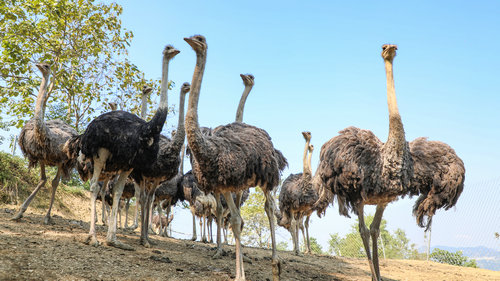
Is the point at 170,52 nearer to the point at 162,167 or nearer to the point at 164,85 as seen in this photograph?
the point at 164,85

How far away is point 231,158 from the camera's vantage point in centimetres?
533

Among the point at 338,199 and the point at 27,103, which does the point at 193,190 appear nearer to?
the point at 27,103

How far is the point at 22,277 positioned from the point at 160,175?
3645 millimetres

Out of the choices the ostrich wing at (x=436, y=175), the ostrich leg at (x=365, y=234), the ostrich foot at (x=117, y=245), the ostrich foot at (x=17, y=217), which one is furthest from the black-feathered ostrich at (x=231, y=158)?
the ostrich foot at (x=17, y=217)

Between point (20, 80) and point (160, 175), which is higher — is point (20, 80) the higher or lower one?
the higher one

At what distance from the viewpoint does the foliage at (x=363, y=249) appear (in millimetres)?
28767

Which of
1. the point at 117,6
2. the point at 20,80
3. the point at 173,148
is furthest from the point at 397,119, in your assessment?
the point at 117,6

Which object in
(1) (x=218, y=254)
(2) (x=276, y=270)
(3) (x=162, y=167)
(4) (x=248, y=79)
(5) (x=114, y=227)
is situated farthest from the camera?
(4) (x=248, y=79)

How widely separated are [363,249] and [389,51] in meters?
27.1

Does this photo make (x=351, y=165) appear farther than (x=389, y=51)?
No

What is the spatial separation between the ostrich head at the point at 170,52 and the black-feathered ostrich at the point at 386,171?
10.9 feet

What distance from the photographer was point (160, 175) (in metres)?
7.41

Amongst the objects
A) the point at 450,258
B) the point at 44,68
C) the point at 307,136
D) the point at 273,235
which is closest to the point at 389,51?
the point at 273,235

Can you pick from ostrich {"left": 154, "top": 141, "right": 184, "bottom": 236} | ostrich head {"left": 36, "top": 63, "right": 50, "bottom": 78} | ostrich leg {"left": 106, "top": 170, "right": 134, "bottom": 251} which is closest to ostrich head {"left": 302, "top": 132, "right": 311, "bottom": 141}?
ostrich {"left": 154, "top": 141, "right": 184, "bottom": 236}
